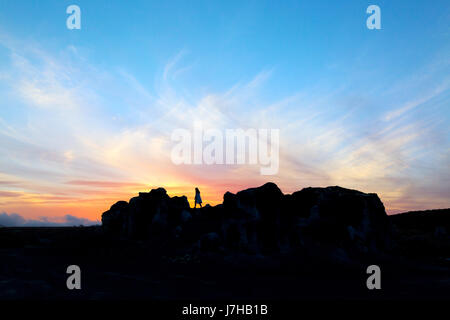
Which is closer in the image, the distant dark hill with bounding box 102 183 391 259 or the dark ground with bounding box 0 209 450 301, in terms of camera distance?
the dark ground with bounding box 0 209 450 301

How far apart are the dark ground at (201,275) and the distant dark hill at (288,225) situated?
1355mm

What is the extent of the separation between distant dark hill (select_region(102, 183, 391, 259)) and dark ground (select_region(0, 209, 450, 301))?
1.36m

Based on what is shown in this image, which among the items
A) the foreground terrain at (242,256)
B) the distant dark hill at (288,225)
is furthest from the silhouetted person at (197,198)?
the distant dark hill at (288,225)

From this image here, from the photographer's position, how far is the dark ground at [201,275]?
38.5 feet

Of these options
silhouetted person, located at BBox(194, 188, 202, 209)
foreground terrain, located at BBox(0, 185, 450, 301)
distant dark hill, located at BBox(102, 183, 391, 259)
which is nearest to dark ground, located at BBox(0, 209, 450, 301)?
foreground terrain, located at BBox(0, 185, 450, 301)

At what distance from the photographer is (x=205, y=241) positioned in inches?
845

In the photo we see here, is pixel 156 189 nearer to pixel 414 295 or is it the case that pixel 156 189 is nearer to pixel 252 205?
pixel 252 205

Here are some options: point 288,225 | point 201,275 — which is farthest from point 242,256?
point 201,275

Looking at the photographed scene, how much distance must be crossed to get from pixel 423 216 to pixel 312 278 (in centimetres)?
7716

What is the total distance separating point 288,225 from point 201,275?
9392 mm

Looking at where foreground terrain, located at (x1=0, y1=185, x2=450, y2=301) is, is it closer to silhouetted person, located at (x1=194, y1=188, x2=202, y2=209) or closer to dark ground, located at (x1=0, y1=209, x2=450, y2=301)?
dark ground, located at (x1=0, y1=209, x2=450, y2=301)

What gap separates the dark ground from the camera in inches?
462

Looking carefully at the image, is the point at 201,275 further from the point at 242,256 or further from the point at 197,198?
the point at 197,198
